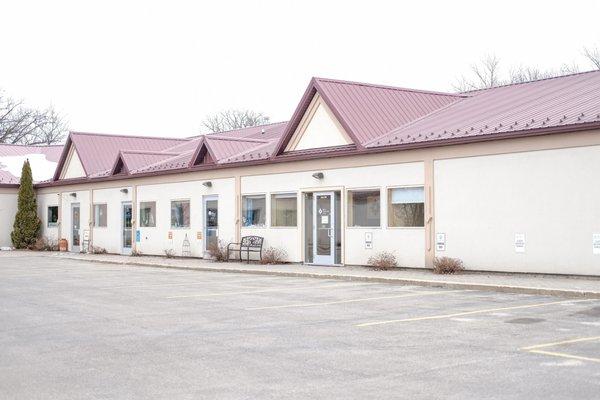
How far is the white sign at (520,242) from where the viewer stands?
1853 centimetres

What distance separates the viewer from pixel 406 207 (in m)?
21.4

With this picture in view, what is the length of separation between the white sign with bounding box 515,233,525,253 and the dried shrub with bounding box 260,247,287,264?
8657 mm

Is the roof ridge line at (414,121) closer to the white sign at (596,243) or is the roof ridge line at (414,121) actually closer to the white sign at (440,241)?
the white sign at (440,241)

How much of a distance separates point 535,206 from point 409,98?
8.69 meters

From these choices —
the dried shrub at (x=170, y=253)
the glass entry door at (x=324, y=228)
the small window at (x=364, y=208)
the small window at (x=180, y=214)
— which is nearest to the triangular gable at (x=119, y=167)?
the small window at (x=180, y=214)

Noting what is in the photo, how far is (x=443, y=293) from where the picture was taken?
51.9 feet

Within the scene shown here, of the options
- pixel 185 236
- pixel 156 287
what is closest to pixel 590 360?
pixel 156 287

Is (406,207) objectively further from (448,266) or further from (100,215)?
(100,215)

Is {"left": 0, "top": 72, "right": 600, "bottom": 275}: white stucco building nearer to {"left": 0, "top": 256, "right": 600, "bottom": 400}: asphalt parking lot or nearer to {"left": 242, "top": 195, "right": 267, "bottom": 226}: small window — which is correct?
{"left": 242, "top": 195, "right": 267, "bottom": 226}: small window

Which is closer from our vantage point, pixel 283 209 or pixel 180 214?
pixel 283 209

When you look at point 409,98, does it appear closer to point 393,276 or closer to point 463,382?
point 393,276

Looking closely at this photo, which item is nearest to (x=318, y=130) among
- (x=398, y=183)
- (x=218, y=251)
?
(x=398, y=183)

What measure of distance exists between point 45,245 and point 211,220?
14691 millimetres

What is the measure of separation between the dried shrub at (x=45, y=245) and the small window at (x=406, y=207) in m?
23.5
